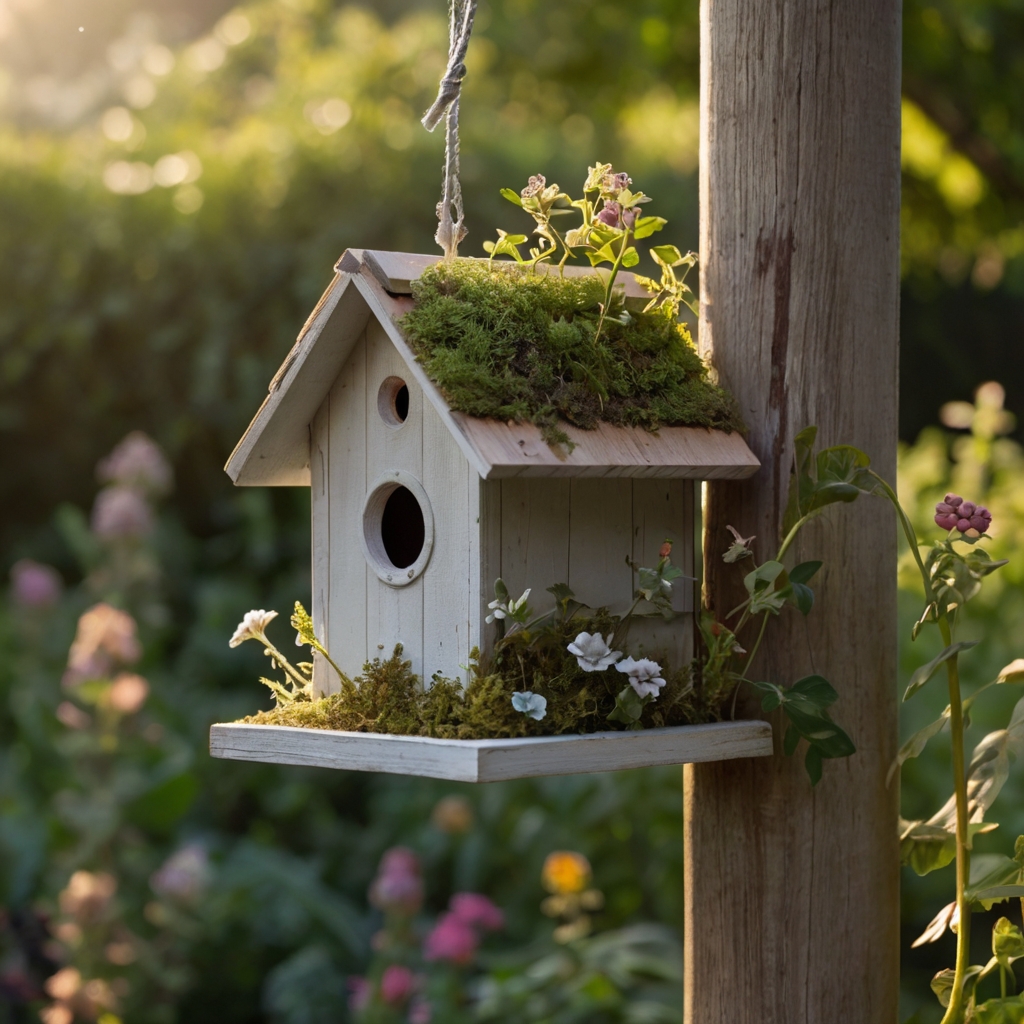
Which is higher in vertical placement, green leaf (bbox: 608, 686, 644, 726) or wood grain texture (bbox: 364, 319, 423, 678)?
wood grain texture (bbox: 364, 319, 423, 678)

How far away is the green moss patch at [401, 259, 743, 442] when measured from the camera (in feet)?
4.89

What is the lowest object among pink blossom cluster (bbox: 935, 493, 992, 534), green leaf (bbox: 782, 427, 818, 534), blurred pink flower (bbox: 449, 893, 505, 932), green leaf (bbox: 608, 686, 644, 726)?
blurred pink flower (bbox: 449, 893, 505, 932)

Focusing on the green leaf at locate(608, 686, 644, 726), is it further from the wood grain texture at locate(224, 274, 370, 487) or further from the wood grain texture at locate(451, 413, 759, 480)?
the wood grain texture at locate(224, 274, 370, 487)

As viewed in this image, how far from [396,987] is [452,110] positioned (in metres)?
2.15

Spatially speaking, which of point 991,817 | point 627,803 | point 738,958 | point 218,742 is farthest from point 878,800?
point 627,803

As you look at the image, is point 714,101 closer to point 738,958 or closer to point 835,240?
point 835,240

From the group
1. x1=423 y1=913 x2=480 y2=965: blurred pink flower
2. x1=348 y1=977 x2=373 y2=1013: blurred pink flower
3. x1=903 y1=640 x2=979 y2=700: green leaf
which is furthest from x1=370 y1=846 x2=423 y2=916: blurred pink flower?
x1=903 y1=640 x2=979 y2=700: green leaf

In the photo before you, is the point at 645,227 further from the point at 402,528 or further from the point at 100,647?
the point at 100,647

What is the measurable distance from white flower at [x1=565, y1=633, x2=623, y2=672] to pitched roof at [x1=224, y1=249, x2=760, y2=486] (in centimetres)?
19

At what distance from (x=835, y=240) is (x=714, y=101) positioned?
0.85 ft

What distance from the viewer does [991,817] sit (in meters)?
3.20

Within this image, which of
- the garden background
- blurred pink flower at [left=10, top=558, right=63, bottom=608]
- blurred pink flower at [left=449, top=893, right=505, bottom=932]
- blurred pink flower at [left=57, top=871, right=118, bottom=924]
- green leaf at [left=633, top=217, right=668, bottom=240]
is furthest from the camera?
blurred pink flower at [left=10, top=558, right=63, bottom=608]

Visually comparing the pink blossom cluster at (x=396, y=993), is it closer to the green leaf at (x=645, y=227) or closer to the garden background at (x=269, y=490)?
the garden background at (x=269, y=490)

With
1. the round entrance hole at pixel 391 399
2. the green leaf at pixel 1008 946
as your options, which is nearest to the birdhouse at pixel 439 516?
the round entrance hole at pixel 391 399
